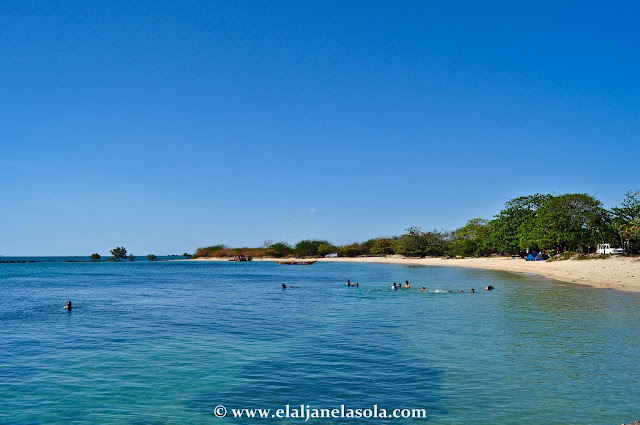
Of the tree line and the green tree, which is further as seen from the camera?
the green tree

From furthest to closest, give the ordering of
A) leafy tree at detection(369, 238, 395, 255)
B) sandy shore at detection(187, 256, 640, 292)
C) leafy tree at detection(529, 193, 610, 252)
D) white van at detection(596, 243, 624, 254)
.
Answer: leafy tree at detection(369, 238, 395, 255) → leafy tree at detection(529, 193, 610, 252) → white van at detection(596, 243, 624, 254) → sandy shore at detection(187, 256, 640, 292)

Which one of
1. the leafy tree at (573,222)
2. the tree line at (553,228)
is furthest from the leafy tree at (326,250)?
the leafy tree at (573,222)

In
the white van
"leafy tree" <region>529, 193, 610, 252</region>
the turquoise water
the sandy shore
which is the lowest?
the turquoise water

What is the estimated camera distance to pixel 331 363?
662 inches

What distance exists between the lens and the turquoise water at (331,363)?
12258 millimetres

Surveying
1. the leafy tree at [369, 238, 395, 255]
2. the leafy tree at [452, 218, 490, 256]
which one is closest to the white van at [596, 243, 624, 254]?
the leafy tree at [452, 218, 490, 256]

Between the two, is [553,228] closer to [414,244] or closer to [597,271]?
[597,271]

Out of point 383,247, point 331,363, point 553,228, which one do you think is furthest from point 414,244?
point 331,363

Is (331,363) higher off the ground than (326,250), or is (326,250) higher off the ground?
(326,250)

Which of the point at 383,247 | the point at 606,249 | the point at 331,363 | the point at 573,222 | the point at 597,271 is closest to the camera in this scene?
the point at 331,363

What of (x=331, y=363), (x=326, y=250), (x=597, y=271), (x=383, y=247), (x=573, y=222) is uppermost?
(x=573, y=222)

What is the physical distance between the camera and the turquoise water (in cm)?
1226

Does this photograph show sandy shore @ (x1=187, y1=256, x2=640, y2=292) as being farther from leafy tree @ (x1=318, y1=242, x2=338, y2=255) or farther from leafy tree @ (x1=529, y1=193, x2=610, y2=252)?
leafy tree @ (x1=318, y1=242, x2=338, y2=255)

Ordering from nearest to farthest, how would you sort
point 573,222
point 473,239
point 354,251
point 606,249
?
point 606,249, point 573,222, point 473,239, point 354,251
